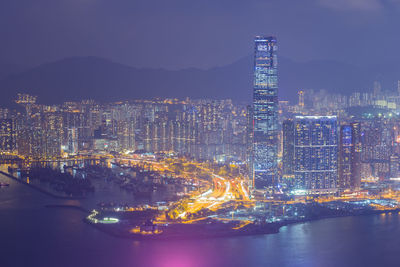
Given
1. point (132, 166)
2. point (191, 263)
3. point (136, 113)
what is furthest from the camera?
point (136, 113)

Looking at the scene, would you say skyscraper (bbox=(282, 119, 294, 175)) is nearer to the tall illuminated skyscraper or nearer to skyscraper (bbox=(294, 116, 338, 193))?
skyscraper (bbox=(294, 116, 338, 193))

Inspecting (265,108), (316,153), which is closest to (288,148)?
(316,153)

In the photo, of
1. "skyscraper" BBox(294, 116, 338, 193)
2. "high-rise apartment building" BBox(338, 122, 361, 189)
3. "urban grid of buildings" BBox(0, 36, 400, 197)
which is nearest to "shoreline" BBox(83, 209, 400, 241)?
"urban grid of buildings" BBox(0, 36, 400, 197)

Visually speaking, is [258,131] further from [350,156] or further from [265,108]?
[350,156]

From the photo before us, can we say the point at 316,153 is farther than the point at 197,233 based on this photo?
Yes

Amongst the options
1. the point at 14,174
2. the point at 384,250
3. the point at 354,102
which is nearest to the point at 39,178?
the point at 14,174

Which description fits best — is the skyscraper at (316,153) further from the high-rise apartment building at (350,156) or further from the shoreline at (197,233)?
the shoreline at (197,233)

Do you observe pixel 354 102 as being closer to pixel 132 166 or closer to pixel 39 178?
pixel 132 166
